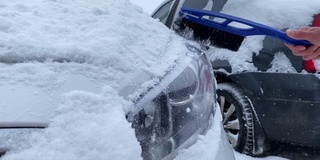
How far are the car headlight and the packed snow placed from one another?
0.14 feet

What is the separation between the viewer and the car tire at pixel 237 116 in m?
3.02

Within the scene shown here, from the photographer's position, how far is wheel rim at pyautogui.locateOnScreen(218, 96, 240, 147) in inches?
124

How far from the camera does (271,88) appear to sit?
2.87 metres

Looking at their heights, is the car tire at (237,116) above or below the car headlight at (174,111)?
below

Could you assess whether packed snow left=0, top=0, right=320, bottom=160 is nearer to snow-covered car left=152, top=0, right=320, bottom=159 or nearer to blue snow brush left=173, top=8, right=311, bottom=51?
blue snow brush left=173, top=8, right=311, bottom=51

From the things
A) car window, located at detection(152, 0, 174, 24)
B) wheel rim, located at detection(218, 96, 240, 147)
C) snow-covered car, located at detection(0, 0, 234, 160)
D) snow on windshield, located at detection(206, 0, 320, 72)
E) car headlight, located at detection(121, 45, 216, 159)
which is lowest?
wheel rim, located at detection(218, 96, 240, 147)

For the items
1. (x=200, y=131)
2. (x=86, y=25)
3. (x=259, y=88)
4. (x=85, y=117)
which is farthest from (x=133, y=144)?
(x=259, y=88)

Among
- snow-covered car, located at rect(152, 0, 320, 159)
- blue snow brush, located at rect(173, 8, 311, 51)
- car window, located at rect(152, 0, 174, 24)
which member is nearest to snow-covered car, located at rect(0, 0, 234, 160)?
blue snow brush, located at rect(173, 8, 311, 51)

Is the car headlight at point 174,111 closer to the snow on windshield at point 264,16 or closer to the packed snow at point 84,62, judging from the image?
the packed snow at point 84,62

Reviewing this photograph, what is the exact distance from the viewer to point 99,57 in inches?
49.5

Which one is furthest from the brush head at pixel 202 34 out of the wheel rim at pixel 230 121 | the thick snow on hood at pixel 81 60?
the wheel rim at pixel 230 121

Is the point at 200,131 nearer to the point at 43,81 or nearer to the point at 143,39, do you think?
the point at 143,39

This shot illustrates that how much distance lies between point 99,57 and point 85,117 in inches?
11.1

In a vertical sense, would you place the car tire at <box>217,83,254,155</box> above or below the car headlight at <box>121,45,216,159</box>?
below
